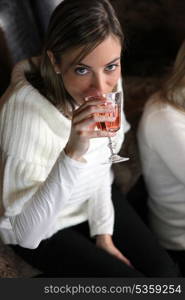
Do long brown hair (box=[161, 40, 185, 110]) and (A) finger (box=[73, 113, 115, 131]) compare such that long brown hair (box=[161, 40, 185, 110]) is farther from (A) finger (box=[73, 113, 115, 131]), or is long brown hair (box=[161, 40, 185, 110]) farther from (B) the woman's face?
(A) finger (box=[73, 113, 115, 131])

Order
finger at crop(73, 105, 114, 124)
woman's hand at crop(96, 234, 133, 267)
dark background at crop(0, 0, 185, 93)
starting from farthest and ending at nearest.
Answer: dark background at crop(0, 0, 185, 93)
woman's hand at crop(96, 234, 133, 267)
finger at crop(73, 105, 114, 124)

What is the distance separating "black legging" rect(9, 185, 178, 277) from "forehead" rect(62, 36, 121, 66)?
0.60 meters

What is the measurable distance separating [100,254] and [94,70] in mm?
610

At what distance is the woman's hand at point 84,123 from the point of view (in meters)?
1.05

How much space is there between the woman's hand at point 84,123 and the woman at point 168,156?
0.41m

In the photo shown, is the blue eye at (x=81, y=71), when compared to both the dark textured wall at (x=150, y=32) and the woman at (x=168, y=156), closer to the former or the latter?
the woman at (x=168, y=156)

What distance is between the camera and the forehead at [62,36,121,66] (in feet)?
3.79

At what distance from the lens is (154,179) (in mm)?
1662

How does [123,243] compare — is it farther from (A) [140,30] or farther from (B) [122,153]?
(A) [140,30]

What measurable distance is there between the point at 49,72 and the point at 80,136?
308 mm

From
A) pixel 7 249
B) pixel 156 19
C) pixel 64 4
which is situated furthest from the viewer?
pixel 156 19

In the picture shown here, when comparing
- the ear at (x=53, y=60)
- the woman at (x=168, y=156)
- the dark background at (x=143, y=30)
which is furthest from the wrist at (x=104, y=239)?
the dark background at (x=143, y=30)

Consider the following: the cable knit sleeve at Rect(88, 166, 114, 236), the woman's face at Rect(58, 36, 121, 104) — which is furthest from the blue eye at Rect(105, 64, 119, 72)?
the cable knit sleeve at Rect(88, 166, 114, 236)

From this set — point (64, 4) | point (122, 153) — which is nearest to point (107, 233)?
point (122, 153)
